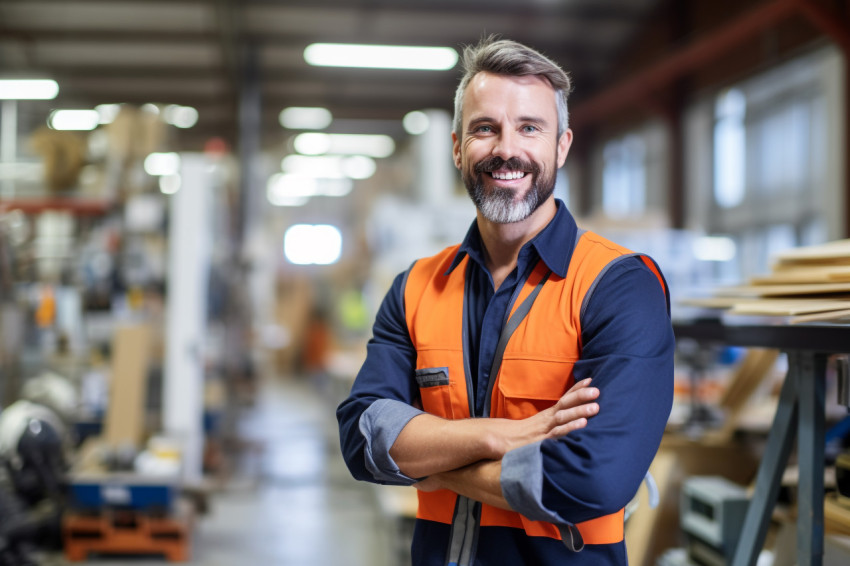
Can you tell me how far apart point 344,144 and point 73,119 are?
542 centimetres

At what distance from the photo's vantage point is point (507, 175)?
63.3 inches

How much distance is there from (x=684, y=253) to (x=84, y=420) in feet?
15.1

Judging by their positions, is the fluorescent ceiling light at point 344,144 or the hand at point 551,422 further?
the fluorescent ceiling light at point 344,144

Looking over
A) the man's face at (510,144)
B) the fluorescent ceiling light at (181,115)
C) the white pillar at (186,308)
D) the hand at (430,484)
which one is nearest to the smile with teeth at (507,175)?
the man's face at (510,144)

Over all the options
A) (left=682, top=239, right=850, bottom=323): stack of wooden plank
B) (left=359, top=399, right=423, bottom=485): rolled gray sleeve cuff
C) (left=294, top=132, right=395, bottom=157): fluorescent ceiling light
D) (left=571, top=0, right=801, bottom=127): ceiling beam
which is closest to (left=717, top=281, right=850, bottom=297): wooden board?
(left=682, top=239, right=850, bottom=323): stack of wooden plank

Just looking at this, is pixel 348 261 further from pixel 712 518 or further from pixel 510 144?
pixel 510 144

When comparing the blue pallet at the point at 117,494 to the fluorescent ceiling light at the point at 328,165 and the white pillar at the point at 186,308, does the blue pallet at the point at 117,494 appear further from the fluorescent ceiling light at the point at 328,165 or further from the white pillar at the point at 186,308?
the fluorescent ceiling light at the point at 328,165

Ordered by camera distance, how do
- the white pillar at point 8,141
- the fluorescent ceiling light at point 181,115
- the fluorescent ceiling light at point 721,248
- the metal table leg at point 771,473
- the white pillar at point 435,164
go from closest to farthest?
the metal table leg at point 771,473
the white pillar at point 435,164
the white pillar at point 8,141
the fluorescent ceiling light at point 721,248
the fluorescent ceiling light at point 181,115

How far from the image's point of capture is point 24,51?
11609 mm

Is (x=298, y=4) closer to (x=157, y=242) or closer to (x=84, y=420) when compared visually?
(x=157, y=242)

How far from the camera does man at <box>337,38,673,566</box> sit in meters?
1.41

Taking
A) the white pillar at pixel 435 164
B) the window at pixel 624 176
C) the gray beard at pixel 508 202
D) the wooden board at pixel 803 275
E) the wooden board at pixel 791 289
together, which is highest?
the window at pixel 624 176

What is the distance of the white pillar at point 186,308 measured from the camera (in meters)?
5.14

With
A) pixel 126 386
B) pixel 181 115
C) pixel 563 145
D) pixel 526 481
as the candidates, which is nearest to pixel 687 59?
pixel 126 386
